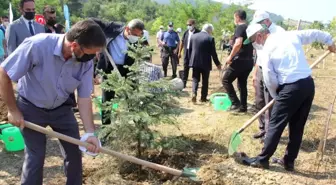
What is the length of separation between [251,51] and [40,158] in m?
4.56

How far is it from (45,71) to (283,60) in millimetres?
2334

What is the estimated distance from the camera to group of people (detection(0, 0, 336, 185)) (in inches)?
98.8

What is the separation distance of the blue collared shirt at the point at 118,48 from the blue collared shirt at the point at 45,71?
175cm

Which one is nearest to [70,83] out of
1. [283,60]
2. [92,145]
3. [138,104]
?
[92,145]

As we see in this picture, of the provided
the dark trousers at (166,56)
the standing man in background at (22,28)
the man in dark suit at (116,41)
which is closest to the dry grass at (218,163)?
the man in dark suit at (116,41)

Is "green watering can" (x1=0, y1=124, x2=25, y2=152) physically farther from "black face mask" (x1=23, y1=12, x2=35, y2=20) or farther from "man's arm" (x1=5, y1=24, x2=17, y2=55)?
"black face mask" (x1=23, y1=12, x2=35, y2=20)

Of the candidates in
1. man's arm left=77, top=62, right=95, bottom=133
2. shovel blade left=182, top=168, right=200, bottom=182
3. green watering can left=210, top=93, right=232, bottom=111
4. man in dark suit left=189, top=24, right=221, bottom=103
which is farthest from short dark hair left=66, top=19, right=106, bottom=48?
man in dark suit left=189, top=24, right=221, bottom=103

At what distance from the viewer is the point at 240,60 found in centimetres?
630

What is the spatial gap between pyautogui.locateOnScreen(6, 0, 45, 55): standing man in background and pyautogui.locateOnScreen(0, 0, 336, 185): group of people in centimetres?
1

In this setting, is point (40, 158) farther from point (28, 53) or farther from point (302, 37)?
point (302, 37)

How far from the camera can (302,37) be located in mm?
3912

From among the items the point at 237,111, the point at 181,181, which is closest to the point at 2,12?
the point at 237,111

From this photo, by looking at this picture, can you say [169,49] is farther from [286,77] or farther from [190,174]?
[190,174]

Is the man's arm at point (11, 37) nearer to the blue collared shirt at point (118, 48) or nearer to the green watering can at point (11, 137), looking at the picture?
the green watering can at point (11, 137)
